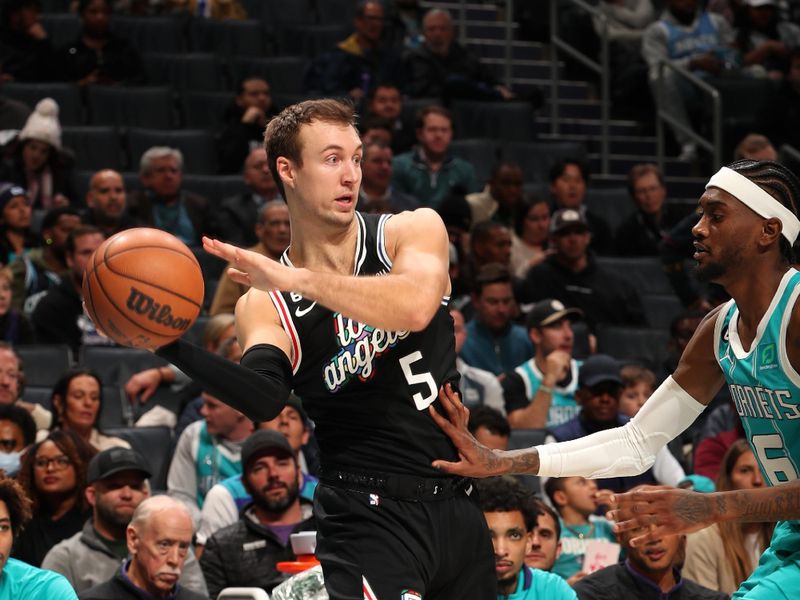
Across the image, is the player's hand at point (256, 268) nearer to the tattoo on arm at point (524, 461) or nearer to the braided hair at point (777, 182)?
the tattoo on arm at point (524, 461)

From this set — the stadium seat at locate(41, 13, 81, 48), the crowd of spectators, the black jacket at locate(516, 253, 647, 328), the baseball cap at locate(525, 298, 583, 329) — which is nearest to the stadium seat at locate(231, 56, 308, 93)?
the crowd of spectators

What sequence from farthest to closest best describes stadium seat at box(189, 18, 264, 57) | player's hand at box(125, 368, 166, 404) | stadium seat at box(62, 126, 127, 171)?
stadium seat at box(189, 18, 264, 57), stadium seat at box(62, 126, 127, 171), player's hand at box(125, 368, 166, 404)

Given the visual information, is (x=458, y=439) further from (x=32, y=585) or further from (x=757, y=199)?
(x=32, y=585)

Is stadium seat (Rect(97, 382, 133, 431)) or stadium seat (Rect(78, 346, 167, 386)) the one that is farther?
stadium seat (Rect(78, 346, 167, 386))

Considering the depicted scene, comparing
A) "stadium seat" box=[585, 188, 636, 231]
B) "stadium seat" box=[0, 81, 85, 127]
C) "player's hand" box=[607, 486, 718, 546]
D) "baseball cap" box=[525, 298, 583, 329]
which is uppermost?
Answer: "stadium seat" box=[0, 81, 85, 127]

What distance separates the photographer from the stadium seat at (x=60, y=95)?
11539mm

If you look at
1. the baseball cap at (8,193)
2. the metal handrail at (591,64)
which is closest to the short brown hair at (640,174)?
the metal handrail at (591,64)

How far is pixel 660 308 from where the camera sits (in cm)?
1066

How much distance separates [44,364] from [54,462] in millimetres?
1865

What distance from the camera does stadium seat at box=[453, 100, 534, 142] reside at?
1241cm

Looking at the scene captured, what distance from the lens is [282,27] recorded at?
43.2 ft

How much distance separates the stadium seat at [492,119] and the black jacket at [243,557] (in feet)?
20.6

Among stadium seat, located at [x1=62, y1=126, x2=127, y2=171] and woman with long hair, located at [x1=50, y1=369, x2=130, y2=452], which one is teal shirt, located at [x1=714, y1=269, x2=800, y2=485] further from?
stadium seat, located at [x1=62, y1=126, x2=127, y2=171]

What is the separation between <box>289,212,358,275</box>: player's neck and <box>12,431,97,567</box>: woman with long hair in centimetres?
327
